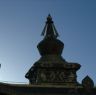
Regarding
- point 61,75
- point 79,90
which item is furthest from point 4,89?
point 61,75

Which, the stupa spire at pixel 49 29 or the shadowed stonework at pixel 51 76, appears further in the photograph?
the stupa spire at pixel 49 29

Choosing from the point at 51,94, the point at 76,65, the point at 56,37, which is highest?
the point at 56,37

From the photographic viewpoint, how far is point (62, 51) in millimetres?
53969

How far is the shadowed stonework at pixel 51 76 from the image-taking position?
43531mm

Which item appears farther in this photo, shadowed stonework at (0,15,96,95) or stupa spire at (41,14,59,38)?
stupa spire at (41,14,59,38)

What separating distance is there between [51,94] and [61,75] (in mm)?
6674

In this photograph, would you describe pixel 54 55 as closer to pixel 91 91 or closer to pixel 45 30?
pixel 45 30

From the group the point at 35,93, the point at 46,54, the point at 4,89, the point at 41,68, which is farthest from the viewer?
the point at 46,54

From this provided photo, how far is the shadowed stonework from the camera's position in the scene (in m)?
43.5

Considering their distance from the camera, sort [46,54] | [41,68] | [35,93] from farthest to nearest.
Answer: [46,54] < [41,68] < [35,93]

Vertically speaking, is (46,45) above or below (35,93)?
above

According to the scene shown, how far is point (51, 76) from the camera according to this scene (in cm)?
4975

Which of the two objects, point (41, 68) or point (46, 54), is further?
point (46, 54)

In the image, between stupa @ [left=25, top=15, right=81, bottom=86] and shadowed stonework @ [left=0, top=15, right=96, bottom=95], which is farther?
stupa @ [left=25, top=15, right=81, bottom=86]
